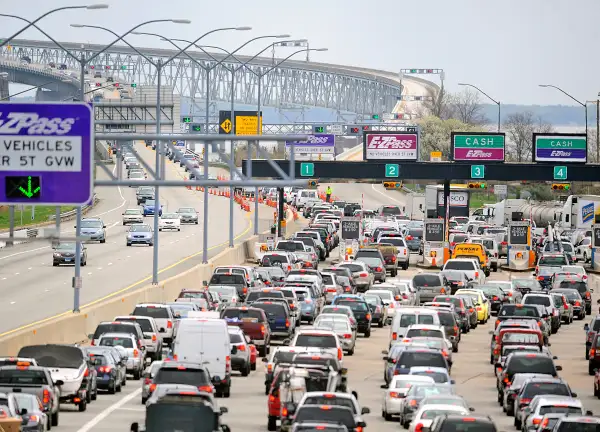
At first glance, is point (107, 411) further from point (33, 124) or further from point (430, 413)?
point (430, 413)

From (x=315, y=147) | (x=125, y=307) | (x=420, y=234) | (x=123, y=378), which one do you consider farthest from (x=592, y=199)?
(x=123, y=378)

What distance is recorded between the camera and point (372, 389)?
3662cm

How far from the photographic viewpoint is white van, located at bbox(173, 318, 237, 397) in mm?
33906

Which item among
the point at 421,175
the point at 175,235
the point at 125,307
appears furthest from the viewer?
the point at 175,235

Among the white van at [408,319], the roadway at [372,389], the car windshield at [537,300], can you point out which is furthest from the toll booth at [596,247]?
the white van at [408,319]

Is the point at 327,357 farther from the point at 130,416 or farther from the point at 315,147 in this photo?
the point at 315,147

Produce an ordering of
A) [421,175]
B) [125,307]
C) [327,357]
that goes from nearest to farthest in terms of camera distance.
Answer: [327,357] → [125,307] → [421,175]

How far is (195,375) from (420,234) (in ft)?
201

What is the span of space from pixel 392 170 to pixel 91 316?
3872 centimetres

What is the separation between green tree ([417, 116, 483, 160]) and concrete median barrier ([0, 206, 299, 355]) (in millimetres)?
109552

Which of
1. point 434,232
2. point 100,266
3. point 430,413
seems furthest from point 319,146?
point 430,413

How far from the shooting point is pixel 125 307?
1928 inches

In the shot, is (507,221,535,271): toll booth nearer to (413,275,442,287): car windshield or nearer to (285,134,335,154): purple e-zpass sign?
(285,134,335,154): purple e-zpass sign

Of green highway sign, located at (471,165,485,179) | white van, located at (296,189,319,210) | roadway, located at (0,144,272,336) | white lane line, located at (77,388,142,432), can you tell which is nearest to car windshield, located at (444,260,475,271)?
roadway, located at (0,144,272,336)
